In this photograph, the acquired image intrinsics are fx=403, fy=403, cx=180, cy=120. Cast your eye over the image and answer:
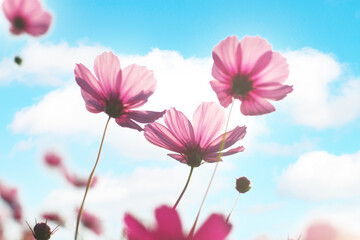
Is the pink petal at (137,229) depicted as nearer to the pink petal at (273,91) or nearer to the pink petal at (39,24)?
the pink petal at (273,91)

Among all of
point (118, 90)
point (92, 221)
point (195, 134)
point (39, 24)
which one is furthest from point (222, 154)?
point (92, 221)

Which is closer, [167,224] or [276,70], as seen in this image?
[167,224]

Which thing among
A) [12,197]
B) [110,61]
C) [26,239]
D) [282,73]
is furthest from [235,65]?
[12,197]

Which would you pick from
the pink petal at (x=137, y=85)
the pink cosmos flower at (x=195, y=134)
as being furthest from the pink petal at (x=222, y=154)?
the pink petal at (x=137, y=85)

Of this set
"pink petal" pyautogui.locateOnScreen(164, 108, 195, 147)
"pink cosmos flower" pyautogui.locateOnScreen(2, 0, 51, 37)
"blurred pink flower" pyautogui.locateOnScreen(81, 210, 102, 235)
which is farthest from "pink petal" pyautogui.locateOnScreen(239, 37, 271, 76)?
"blurred pink flower" pyautogui.locateOnScreen(81, 210, 102, 235)

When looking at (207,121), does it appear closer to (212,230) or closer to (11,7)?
(212,230)

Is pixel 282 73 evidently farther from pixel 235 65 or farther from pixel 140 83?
pixel 140 83

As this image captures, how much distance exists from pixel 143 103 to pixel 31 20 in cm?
48

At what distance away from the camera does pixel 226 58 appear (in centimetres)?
45

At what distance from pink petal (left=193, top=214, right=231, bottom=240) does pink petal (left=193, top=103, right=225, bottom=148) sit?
370 mm

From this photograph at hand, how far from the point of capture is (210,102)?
1.72ft

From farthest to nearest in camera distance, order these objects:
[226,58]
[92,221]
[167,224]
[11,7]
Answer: [92,221] → [11,7] → [226,58] → [167,224]

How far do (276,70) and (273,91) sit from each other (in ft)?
0.08

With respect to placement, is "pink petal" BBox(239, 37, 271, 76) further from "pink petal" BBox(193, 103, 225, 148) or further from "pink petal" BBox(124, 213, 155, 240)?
"pink petal" BBox(124, 213, 155, 240)
